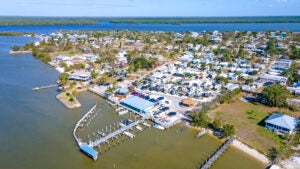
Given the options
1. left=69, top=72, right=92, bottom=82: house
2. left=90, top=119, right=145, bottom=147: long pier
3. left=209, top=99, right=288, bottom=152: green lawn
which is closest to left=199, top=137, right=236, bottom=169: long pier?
left=209, top=99, right=288, bottom=152: green lawn

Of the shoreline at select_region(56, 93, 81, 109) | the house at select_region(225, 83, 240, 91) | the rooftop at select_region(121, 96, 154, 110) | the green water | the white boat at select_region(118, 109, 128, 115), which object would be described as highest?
the house at select_region(225, 83, 240, 91)

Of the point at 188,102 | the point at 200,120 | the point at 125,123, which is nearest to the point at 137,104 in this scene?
the point at 125,123

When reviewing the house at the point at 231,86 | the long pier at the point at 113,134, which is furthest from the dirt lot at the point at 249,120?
the long pier at the point at 113,134

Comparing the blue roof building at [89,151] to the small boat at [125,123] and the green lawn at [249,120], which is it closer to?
the small boat at [125,123]

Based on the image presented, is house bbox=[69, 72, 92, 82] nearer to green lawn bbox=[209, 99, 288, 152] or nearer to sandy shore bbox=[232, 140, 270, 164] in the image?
green lawn bbox=[209, 99, 288, 152]

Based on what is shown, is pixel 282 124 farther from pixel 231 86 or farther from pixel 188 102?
pixel 231 86

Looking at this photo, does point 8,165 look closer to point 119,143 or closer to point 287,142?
point 119,143

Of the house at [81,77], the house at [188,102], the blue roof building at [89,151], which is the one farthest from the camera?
the house at [81,77]
